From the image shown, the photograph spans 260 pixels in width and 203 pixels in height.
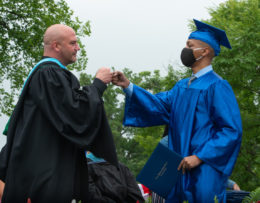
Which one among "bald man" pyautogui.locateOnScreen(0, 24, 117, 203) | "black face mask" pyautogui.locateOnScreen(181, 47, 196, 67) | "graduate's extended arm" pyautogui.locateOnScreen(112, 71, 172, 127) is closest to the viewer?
"bald man" pyautogui.locateOnScreen(0, 24, 117, 203)

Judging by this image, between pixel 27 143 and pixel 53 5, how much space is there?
1530cm

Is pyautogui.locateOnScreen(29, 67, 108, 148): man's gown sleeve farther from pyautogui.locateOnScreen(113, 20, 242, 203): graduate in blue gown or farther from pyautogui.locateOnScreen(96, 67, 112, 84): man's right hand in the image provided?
pyautogui.locateOnScreen(113, 20, 242, 203): graduate in blue gown

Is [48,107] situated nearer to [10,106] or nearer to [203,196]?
[203,196]

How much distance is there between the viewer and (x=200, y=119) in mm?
4223

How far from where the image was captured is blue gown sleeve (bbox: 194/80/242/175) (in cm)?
404

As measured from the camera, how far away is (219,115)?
13.6ft

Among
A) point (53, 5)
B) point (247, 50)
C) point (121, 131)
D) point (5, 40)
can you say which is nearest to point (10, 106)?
point (5, 40)

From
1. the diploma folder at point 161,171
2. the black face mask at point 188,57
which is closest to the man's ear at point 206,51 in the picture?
the black face mask at point 188,57

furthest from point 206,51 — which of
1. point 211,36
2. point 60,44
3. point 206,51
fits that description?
point 60,44

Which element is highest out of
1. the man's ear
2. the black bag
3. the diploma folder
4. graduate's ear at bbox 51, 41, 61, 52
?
graduate's ear at bbox 51, 41, 61, 52

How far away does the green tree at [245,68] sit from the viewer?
43.9 feet

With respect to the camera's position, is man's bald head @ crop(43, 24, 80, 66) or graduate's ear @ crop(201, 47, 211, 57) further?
graduate's ear @ crop(201, 47, 211, 57)

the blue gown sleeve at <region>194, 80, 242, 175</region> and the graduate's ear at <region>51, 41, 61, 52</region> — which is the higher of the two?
the graduate's ear at <region>51, 41, 61, 52</region>

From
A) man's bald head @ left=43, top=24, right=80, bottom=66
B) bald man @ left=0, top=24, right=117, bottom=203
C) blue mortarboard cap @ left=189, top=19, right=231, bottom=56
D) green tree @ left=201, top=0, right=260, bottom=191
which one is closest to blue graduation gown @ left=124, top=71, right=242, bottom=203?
blue mortarboard cap @ left=189, top=19, right=231, bottom=56
